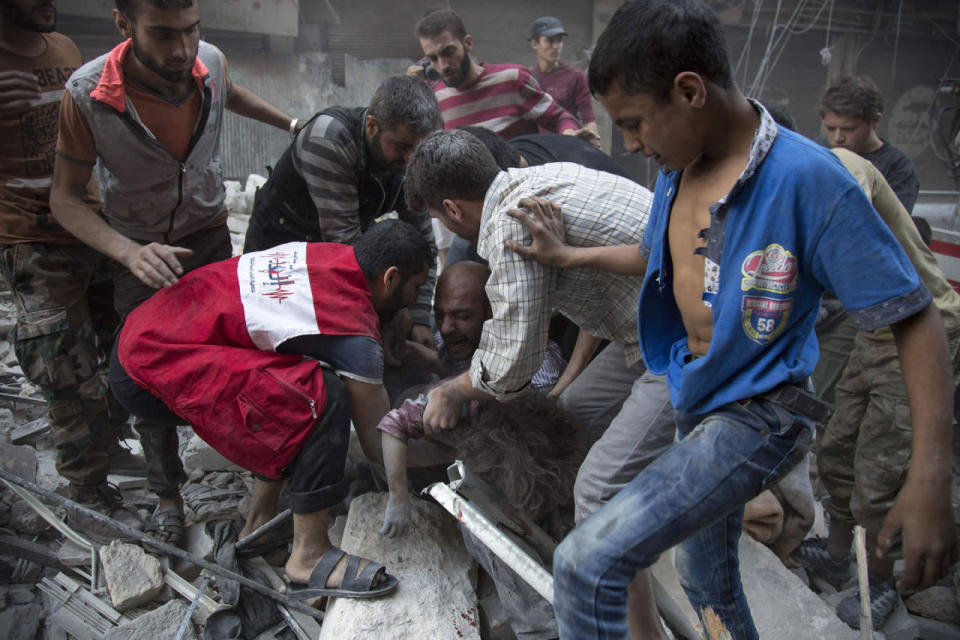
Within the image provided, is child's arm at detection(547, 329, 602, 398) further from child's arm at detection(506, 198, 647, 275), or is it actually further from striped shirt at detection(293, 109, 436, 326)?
striped shirt at detection(293, 109, 436, 326)

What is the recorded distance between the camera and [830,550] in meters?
3.66

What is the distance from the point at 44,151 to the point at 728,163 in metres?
3.00

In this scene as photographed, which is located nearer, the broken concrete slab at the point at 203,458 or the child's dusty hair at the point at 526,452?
the child's dusty hair at the point at 526,452

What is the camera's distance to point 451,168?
2.33 meters

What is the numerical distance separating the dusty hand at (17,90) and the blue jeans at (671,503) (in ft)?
9.91

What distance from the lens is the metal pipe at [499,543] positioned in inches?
80.1

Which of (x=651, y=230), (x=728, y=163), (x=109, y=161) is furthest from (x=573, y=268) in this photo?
(x=109, y=161)

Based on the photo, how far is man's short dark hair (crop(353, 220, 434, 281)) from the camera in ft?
8.71

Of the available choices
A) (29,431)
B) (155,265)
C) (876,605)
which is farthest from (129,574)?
(876,605)

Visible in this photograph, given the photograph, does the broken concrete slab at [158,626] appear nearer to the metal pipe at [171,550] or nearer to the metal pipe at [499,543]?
the metal pipe at [171,550]

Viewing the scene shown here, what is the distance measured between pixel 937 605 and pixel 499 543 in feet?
9.51

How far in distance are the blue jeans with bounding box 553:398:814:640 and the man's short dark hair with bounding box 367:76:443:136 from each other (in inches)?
75.1

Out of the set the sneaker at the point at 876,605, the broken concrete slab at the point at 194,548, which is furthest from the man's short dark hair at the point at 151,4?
the sneaker at the point at 876,605

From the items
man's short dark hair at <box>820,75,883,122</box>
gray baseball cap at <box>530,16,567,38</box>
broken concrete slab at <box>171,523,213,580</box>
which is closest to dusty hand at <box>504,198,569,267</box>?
broken concrete slab at <box>171,523,213,580</box>
